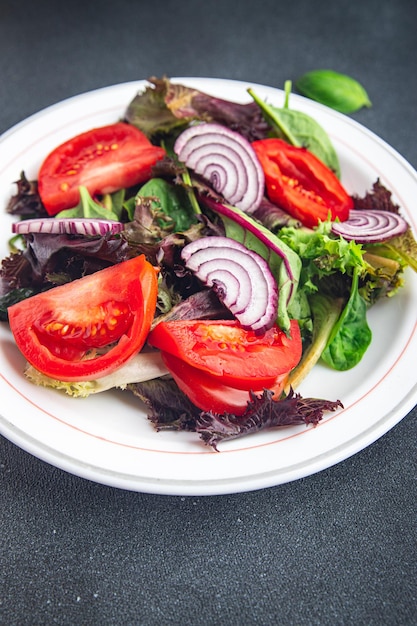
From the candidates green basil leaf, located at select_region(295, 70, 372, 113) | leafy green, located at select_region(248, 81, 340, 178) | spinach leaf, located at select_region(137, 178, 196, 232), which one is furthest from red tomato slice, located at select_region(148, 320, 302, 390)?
green basil leaf, located at select_region(295, 70, 372, 113)

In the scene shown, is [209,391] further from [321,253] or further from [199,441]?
[321,253]

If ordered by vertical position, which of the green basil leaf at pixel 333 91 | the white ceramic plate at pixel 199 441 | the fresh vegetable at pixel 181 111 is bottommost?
the white ceramic plate at pixel 199 441

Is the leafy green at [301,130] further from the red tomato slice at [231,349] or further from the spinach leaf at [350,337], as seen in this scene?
the red tomato slice at [231,349]

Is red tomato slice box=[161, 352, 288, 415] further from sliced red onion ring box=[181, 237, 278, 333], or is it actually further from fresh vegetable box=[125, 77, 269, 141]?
fresh vegetable box=[125, 77, 269, 141]

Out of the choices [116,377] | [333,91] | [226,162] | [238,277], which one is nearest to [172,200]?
[226,162]

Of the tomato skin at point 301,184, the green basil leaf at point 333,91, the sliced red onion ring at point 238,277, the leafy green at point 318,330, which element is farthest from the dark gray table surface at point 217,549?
the green basil leaf at point 333,91

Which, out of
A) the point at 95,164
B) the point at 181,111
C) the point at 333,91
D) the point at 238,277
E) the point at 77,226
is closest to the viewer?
the point at 238,277

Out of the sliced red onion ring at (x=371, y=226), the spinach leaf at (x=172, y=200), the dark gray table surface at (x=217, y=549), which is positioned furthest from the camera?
the spinach leaf at (x=172, y=200)
